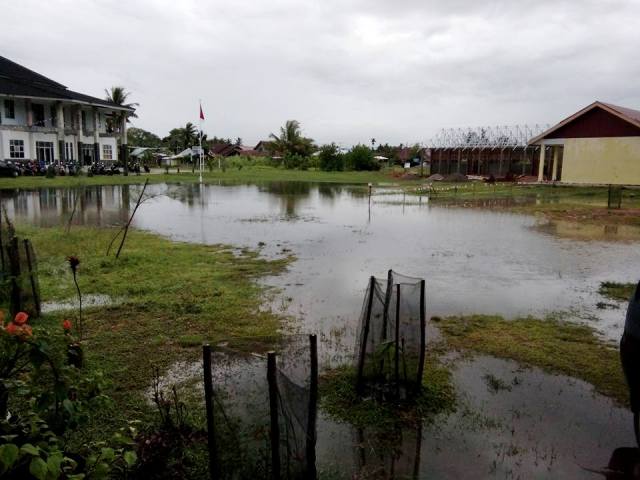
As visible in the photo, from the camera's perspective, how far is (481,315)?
7.77m

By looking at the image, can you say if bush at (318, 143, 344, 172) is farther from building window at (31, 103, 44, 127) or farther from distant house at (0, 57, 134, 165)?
building window at (31, 103, 44, 127)

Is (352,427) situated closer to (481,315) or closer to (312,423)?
(312,423)

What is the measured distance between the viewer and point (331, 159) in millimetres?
61062

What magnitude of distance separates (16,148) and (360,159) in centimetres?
3487

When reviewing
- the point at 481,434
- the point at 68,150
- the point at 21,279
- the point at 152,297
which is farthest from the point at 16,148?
the point at 481,434

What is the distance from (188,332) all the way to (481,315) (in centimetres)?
430

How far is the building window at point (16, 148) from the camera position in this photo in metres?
39.3

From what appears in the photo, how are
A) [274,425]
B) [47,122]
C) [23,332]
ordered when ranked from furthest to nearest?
[47,122]
[274,425]
[23,332]

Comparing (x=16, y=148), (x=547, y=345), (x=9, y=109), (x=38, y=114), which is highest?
(x=9, y=109)

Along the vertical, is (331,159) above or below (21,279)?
above

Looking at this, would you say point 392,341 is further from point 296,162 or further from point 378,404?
point 296,162

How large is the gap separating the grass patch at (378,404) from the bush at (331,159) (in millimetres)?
56302

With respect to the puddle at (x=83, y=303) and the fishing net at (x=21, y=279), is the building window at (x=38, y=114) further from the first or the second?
the fishing net at (x=21, y=279)

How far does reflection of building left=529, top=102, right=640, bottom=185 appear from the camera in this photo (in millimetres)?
30484
